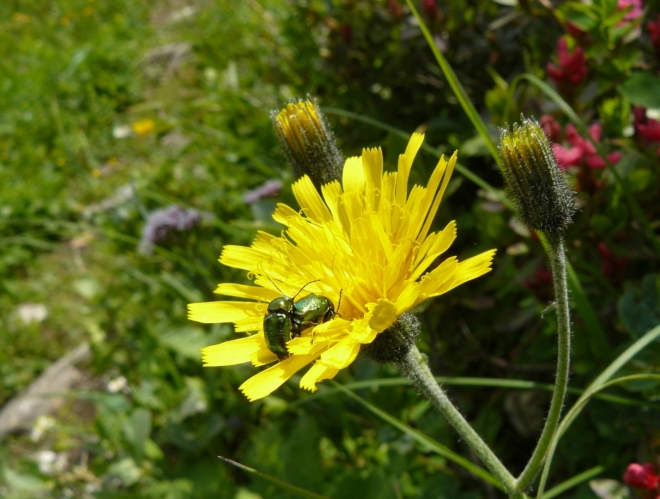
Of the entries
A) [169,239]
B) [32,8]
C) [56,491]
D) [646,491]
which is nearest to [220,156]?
[169,239]

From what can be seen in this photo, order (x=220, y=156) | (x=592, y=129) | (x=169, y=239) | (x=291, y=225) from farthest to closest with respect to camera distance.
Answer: (x=220, y=156)
(x=169, y=239)
(x=592, y=129)
(x=291, y=225)

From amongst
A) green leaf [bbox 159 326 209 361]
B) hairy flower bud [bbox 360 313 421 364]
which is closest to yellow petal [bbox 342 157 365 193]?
hairy flower bud [bbox 360 313 421 364]

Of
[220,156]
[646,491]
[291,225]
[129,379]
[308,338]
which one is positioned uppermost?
[291,225]

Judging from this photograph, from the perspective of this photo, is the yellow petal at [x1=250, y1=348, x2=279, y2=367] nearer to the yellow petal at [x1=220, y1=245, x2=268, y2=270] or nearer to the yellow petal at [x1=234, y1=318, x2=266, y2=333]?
the yellow petal at [x1=234, y1=318, x2=266, y2=333]

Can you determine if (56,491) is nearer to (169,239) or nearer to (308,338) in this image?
(169,239)

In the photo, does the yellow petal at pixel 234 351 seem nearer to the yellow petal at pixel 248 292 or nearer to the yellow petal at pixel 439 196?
the yellow petal at pixel 248 292

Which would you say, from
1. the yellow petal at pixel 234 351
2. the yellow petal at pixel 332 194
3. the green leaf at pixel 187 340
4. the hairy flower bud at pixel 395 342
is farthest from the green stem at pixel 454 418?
the green leaf at pixel 187 340

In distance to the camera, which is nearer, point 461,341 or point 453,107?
point 461,341
